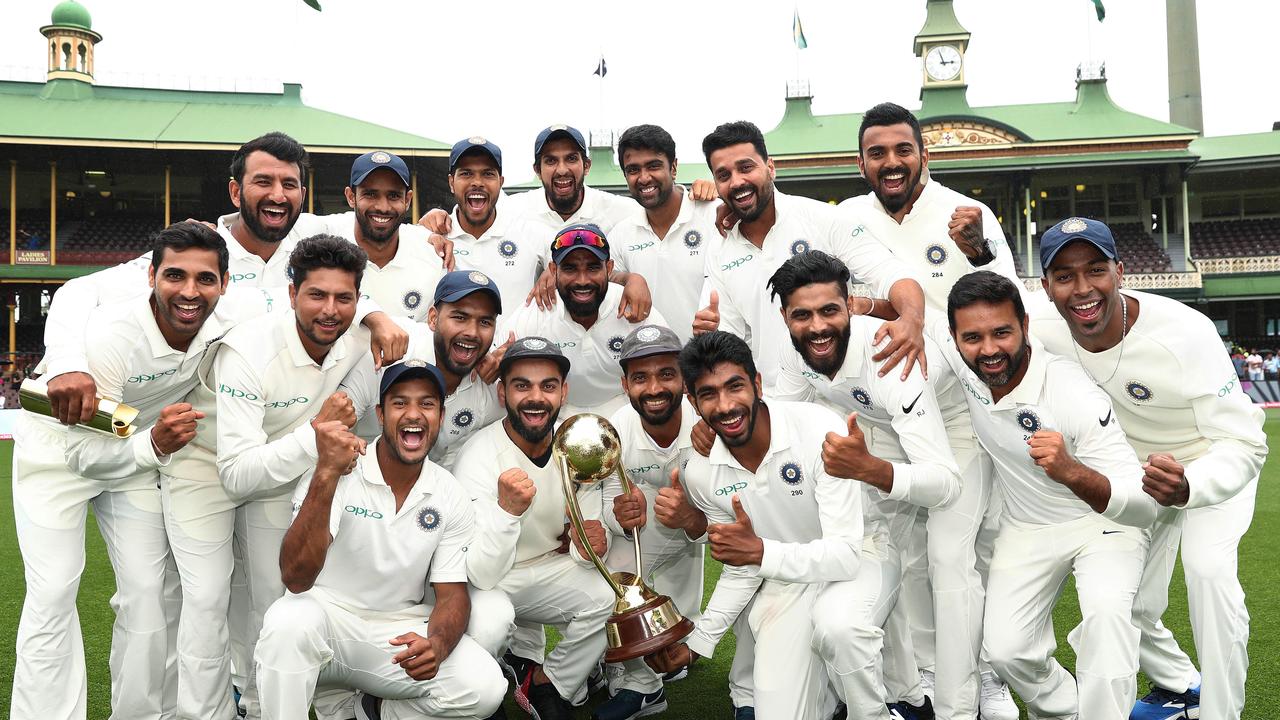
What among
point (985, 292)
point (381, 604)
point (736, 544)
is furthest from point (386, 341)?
point (985, 292)

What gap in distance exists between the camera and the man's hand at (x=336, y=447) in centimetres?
450

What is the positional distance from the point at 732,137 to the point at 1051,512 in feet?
9.12

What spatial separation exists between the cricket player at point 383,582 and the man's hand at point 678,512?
1.01m

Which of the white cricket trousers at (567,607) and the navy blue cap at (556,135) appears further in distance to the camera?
the navy blue cap at (556,135)

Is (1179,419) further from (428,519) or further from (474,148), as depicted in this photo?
(474,148)

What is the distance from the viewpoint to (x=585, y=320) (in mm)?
6328

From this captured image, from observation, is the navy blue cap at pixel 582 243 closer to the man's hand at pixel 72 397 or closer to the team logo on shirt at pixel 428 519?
the team logo on shirt at pixel 428 519

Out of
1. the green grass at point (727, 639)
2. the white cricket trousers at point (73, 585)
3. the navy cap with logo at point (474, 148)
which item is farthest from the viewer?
the navy cap with logo at point (474, 148)

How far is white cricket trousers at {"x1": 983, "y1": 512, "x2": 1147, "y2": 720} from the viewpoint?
14.7 feet

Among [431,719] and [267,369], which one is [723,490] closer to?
[431,719]

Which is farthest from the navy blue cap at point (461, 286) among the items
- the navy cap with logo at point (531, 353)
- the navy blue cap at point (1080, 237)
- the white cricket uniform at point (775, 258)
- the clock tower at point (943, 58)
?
the clock tower at point (943, 58)

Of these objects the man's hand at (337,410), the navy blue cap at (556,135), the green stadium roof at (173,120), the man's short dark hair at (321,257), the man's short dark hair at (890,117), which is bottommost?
the man's hand at (337,410)

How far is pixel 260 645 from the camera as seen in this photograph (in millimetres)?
4520

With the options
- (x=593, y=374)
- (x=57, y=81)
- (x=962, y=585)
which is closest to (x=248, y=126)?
(x=57, y=81)
